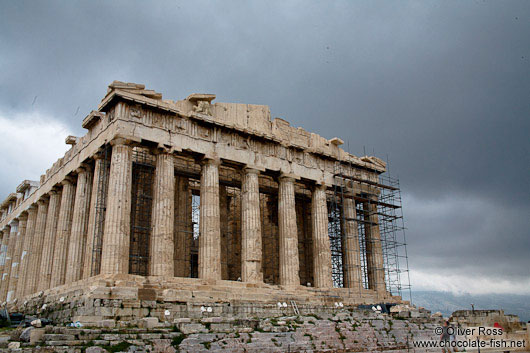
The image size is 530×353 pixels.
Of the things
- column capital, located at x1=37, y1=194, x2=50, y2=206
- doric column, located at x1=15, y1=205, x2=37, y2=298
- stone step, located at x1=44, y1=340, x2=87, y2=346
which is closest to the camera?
stone step, located at x1=44, y1=340, x2=87, y2=346

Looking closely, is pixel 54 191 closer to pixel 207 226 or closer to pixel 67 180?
pixel 67 180

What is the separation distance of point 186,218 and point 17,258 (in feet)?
48.8

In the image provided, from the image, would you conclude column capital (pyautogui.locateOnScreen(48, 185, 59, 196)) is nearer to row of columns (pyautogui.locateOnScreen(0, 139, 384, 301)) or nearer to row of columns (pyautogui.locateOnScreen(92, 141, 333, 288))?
row of columns (pyautogui.locateOnScreen(0, 139, 384, 301))

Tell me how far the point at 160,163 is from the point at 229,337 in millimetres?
11031

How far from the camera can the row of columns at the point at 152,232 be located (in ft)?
72.6

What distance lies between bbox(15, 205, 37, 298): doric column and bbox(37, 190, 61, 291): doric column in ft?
11.1

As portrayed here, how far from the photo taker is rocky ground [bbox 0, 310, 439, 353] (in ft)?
44.7

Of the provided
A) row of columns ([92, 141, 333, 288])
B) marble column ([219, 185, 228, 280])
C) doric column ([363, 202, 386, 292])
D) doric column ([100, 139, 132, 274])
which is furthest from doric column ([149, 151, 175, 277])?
doric column ([363, 202, 386, 292])

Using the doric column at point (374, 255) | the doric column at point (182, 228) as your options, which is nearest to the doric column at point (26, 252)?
the doric column at point (182, 228)

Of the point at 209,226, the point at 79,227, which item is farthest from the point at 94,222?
the point at 209,226

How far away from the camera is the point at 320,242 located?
29.1 metres

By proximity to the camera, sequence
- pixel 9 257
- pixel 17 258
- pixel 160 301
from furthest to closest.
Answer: pixel 9 257 → pixel 17 258 → pixel 160 301

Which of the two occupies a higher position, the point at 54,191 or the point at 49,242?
the point at 54,191

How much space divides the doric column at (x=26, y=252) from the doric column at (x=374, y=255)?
75.5ft
